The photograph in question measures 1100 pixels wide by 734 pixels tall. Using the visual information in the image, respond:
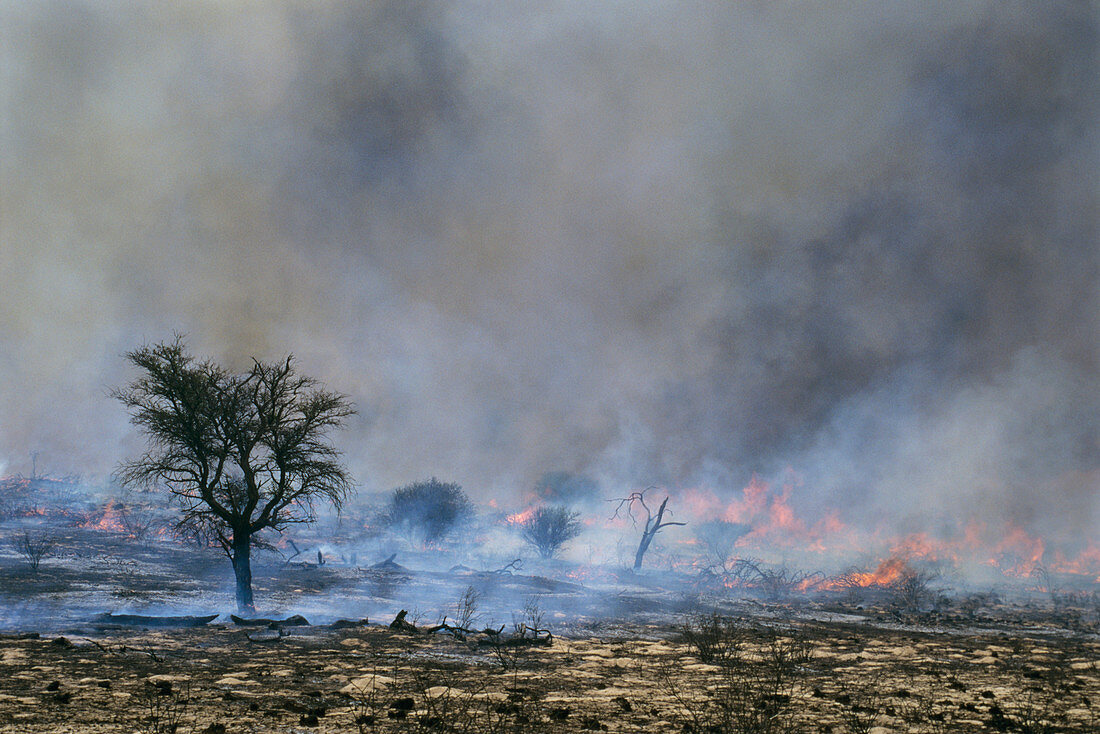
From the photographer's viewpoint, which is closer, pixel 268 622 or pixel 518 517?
pixel 268 622

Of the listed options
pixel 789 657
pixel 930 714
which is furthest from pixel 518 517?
pixel 930 714

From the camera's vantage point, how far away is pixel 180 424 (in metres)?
17.0

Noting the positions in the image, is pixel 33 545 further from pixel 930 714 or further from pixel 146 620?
pixel 930 714

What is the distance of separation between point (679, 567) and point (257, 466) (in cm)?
3852

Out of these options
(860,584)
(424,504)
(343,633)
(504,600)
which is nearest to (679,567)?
(860,584)

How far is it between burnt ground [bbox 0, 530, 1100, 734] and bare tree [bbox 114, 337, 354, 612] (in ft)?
10.1

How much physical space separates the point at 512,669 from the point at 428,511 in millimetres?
40827

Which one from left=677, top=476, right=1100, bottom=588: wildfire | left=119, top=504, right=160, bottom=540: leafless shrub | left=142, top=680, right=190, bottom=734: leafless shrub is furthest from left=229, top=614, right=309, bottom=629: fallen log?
left=677, top=476, right=1100, bottom=588: wildfire

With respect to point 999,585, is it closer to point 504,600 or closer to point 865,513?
point 865,513

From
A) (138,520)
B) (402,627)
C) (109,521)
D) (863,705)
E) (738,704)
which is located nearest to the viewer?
(738,704)

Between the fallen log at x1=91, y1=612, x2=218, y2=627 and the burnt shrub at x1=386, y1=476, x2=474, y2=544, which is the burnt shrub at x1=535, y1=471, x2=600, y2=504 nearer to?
the burnt shrub at x1=386, y1=476, x2=474, y2=544

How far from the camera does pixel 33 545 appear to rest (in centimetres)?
3094

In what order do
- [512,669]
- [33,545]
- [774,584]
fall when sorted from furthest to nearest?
[774,584] → [33,545] → [512,669]

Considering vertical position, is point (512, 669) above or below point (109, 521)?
below
